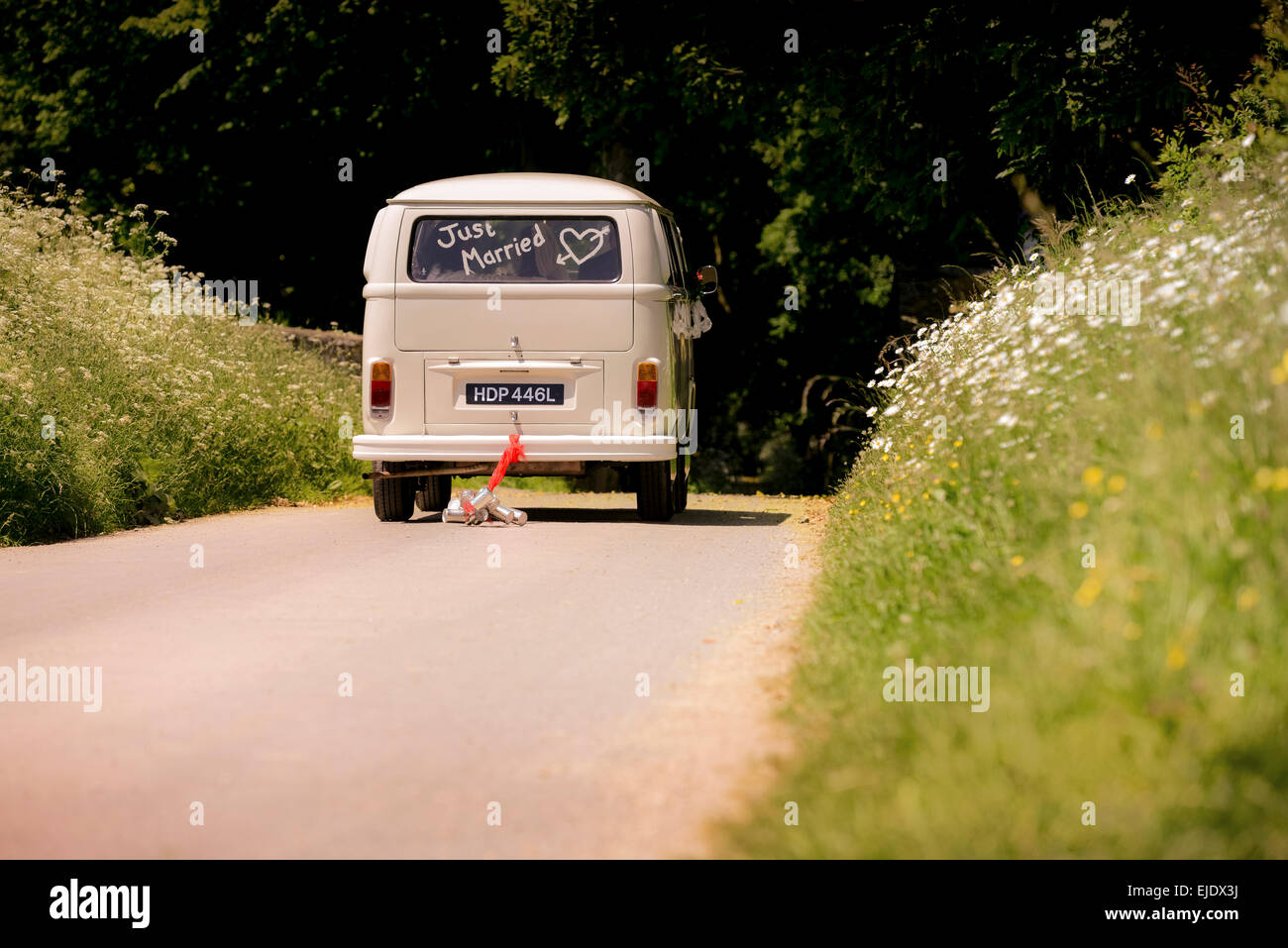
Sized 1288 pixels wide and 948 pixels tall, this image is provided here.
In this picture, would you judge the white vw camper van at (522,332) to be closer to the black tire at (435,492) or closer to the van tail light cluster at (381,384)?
the van tail light cluster at (381,384)

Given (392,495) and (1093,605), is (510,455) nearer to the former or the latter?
(392,495)

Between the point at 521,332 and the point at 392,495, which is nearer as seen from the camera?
the point at 521,332

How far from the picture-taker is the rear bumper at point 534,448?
11.3 m

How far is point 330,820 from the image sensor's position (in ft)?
13.4

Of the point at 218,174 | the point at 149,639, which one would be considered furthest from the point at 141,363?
the point at 218,174

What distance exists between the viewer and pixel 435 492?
44.3 ft

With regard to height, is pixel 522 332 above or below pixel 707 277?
below

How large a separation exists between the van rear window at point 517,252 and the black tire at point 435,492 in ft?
7.84

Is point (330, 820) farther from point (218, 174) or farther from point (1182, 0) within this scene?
point (218, 174)

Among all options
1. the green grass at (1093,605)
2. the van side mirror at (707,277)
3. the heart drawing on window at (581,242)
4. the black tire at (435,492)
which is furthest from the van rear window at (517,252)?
the green grass at (1093,605)

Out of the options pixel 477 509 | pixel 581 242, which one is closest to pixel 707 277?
pixel 581 242

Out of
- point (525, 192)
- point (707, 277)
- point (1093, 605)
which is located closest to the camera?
point (1093, 605)

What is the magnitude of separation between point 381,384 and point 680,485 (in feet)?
9.45
